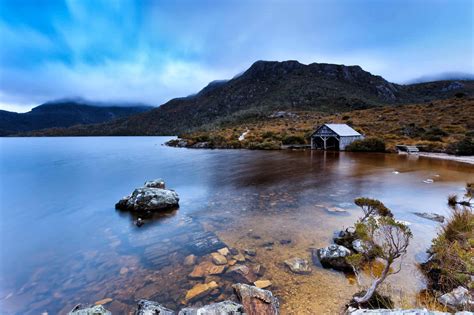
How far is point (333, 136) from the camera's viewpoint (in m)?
37.2

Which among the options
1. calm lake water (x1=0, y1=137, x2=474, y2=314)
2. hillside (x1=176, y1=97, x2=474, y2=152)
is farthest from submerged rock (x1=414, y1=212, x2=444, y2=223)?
hillside (x1=176, y1=97, x2=474, y2=152)

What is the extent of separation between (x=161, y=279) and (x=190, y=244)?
218cm

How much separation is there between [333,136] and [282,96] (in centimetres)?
7547

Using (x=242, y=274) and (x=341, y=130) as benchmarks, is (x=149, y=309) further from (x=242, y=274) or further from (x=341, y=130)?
(x=341, y=130)

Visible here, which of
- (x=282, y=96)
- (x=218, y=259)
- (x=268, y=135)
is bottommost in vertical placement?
(x=218, y=259)

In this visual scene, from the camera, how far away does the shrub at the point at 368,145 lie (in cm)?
3506

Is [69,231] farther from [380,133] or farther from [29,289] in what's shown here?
[380,133]

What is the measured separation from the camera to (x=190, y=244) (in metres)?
9.02

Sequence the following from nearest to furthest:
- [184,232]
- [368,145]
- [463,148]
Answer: [184,232] → [463,148] → [368,145]

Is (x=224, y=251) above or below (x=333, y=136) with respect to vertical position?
below

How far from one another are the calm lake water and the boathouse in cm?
1543

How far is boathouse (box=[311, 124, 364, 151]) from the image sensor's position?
3656cm

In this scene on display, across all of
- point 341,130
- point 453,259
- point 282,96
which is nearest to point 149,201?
point 453,259

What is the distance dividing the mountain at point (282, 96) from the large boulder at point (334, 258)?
264 feet
